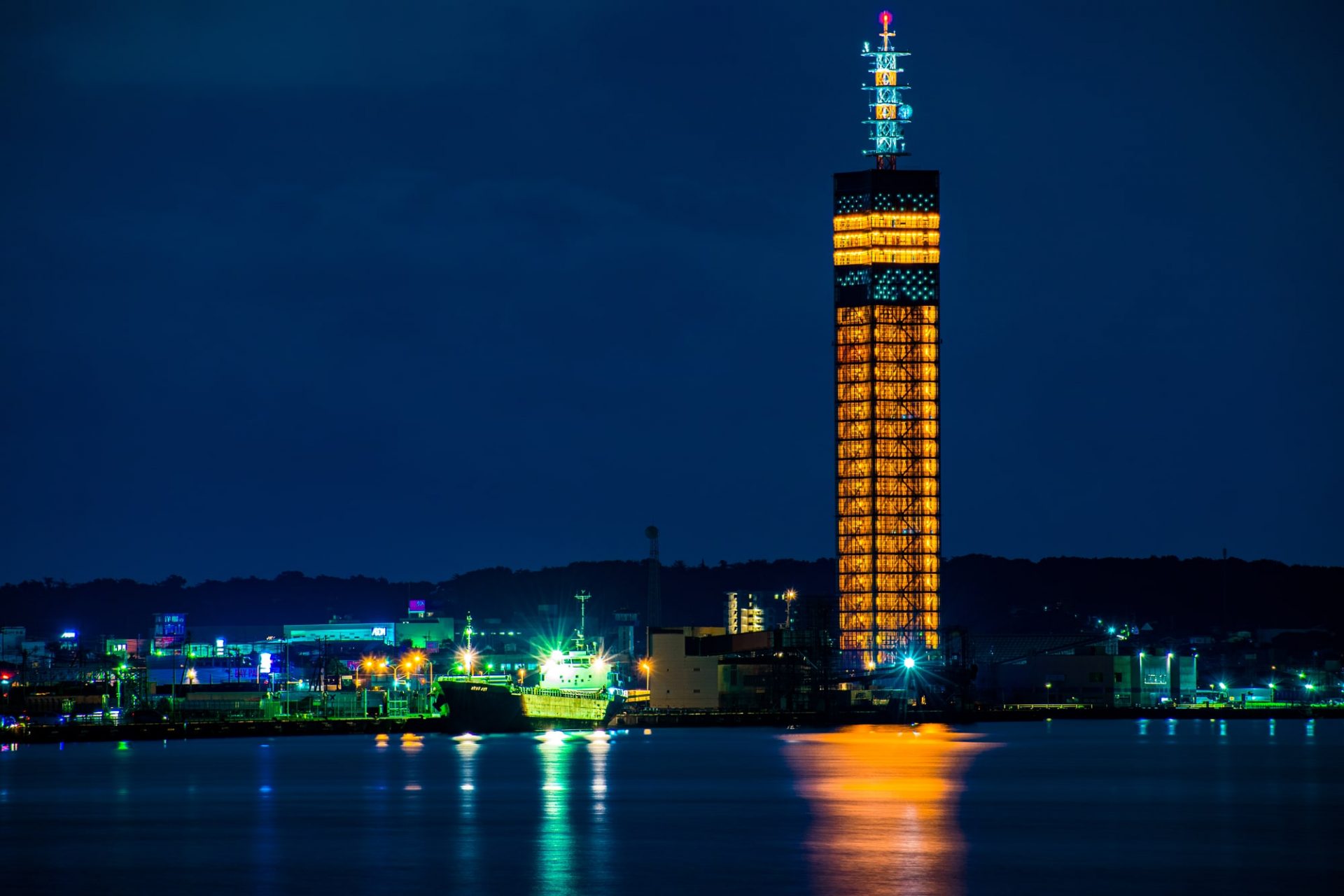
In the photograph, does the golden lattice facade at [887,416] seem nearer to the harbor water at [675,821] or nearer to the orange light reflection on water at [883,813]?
the orange light reflection on water at [883,813]

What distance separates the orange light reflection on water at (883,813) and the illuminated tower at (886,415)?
166ft

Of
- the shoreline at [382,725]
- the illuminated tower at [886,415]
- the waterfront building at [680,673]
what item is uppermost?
the illuminated tower at [886,415]

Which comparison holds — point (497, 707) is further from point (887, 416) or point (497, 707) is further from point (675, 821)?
point (675, 821)

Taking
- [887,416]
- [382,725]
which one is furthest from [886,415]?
[382,725]

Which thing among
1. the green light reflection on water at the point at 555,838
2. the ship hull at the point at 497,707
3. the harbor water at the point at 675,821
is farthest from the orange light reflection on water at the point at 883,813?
the ship hull at the point at 497,707

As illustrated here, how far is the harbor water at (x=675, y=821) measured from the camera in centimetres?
6062

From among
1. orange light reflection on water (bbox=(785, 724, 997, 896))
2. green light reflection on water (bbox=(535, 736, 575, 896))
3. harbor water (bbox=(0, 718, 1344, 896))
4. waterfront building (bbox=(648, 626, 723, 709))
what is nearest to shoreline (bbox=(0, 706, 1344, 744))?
waterfront building (bbox=(648, 626, 723, 709))

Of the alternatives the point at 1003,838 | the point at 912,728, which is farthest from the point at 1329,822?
the point at 912,728

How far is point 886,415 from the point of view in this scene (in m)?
192

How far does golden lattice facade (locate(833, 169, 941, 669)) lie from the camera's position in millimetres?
192500

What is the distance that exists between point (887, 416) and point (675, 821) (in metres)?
117

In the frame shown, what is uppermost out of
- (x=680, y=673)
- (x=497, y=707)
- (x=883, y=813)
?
(x=680, y=673)

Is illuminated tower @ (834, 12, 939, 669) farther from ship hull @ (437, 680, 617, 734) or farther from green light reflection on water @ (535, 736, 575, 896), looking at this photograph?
green light reflection on water @ (535, 736, 575, 896)

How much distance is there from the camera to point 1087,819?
263 ft
